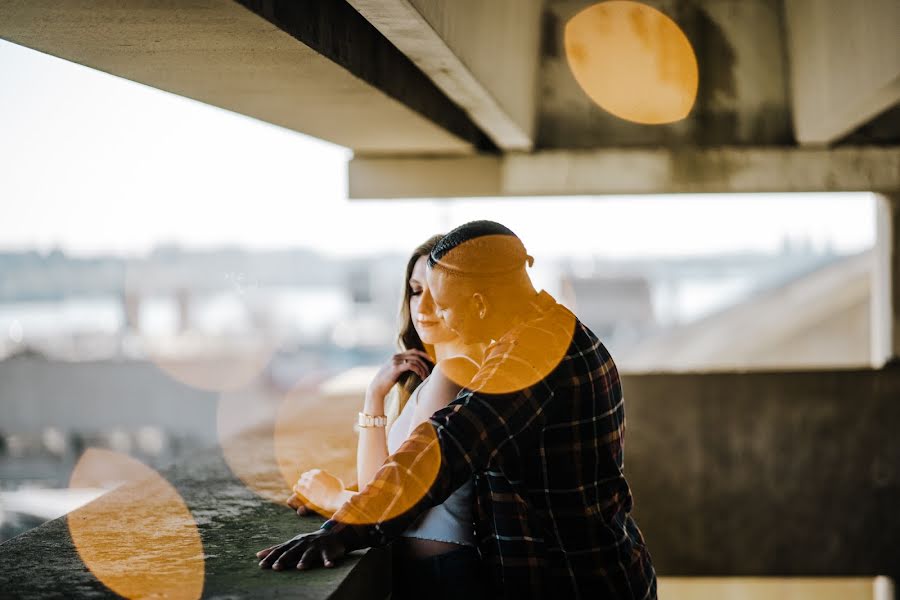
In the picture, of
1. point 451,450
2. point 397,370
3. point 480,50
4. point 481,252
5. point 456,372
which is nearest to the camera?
point 451,450

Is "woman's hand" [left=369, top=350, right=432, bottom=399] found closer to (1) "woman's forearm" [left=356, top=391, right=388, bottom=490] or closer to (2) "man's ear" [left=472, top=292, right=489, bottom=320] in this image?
(1) "woman's forearm" [left=356, top=391, right=388, bottom=490]

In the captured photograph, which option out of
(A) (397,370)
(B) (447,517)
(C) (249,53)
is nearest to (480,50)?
(C) (249,53)

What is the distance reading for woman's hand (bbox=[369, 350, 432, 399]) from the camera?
323 cm

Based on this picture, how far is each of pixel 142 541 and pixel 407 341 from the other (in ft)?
4.14

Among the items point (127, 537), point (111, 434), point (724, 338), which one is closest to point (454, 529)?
point (127, 537)

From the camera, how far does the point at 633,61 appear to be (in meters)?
6.95

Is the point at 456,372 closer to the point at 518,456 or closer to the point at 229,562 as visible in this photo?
the point at 518,456

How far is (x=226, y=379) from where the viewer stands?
3344cm

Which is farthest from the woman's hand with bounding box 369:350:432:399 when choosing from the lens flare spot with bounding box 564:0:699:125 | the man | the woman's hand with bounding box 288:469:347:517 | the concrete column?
the concrete column

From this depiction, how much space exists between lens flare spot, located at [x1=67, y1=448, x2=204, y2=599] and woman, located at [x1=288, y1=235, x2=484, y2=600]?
1.49 ft

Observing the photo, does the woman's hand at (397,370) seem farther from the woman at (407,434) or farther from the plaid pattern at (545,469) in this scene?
the plaid pattern at (545,469)

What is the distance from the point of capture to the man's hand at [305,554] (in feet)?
7.84

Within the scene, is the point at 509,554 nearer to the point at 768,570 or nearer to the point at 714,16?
the point at 714,16

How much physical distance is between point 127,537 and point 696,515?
791 centimetres
